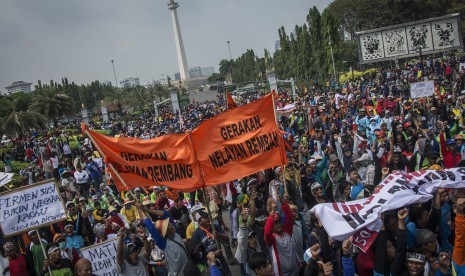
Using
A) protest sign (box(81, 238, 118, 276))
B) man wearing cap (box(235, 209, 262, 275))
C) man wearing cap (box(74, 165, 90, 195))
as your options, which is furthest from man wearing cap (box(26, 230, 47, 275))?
man wearing cap (box(74, 165, 90, 195))

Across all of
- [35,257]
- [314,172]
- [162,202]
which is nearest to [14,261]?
[35,257]

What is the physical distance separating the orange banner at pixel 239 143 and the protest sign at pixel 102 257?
1.76m

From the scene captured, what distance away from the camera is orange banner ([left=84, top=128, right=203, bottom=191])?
5.81m

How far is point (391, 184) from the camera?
5.13 metres

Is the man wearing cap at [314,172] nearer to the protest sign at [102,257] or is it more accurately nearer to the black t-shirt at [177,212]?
the black t-shirt at [177,212]

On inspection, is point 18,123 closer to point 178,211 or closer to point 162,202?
point 162,202

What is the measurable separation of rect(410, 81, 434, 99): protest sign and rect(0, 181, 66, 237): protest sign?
11.4 metres

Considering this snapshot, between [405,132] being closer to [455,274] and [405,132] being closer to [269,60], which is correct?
[455,274]

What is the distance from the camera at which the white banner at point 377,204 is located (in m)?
4.53

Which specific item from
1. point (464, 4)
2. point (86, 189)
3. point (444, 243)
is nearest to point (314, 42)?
point (464, 4)

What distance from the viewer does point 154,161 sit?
234 inches

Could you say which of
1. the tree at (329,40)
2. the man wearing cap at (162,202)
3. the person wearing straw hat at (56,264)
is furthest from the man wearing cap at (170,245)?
the tree at (329,40)

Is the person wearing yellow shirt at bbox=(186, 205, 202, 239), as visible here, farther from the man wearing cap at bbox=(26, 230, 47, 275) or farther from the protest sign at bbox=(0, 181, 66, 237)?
the man wearing cap at bbox=(26, 230, 47, 275)

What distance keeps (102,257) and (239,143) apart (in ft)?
8.01
